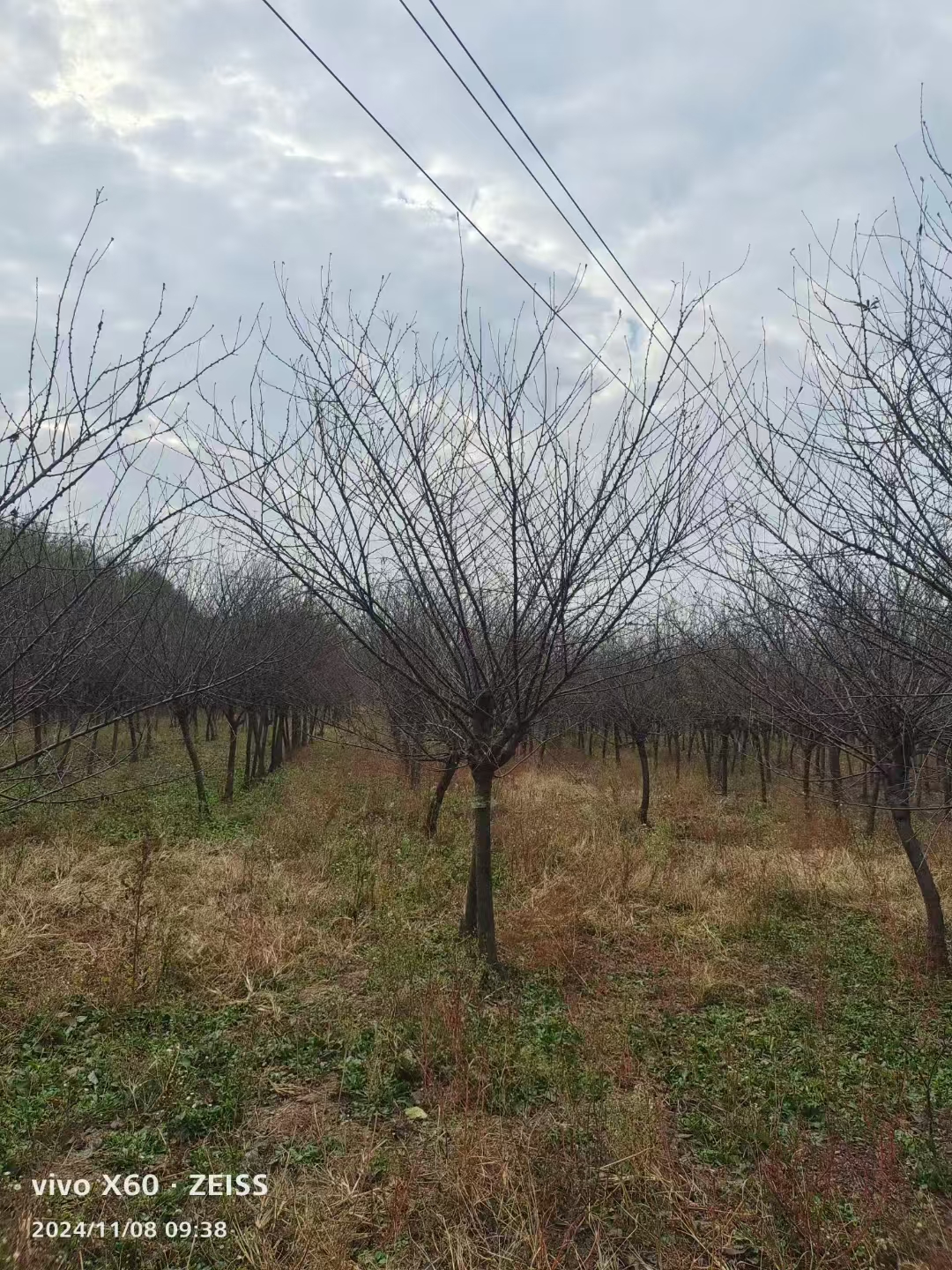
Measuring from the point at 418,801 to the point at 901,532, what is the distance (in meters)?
9.47

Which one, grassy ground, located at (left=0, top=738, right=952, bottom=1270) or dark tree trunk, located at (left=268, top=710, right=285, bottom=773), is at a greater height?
dark tree trunk, located at (left=268, top=710, right=285, bottom=773)

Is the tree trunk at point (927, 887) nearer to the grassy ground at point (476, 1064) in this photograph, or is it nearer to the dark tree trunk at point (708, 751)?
the grassy ground at point (476, 1064)

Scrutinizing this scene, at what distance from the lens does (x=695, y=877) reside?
24.5 ft

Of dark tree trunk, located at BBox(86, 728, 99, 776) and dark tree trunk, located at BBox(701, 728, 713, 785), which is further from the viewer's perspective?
dark tree trunk, located at BBox(701, 728, 713, 785)

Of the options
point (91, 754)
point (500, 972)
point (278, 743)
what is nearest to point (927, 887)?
point (500, 972)

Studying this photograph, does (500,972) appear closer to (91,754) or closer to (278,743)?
(91,754)

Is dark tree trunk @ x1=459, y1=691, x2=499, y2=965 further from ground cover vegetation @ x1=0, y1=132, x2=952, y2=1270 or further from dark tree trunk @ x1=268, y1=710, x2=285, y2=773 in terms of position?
dark tree trunk @ x1=268, y1=710, x2=285, y2=773

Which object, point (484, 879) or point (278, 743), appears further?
point (278, 743)

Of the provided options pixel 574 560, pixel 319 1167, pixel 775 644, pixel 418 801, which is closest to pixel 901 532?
pixel 574 560

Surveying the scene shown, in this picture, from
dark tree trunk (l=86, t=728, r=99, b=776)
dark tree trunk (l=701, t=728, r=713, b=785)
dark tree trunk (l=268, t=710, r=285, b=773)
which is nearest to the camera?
dark tree trunk (l=86, t=728, r=99, b=776)

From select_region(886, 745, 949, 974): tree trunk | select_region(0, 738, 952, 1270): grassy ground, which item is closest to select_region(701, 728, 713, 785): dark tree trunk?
select_region(0, 738, 952, 1270): grassy ground

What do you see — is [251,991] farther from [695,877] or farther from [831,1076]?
[695,877]

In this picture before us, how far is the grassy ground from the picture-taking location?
7.91 feet

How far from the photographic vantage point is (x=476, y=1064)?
341cm
